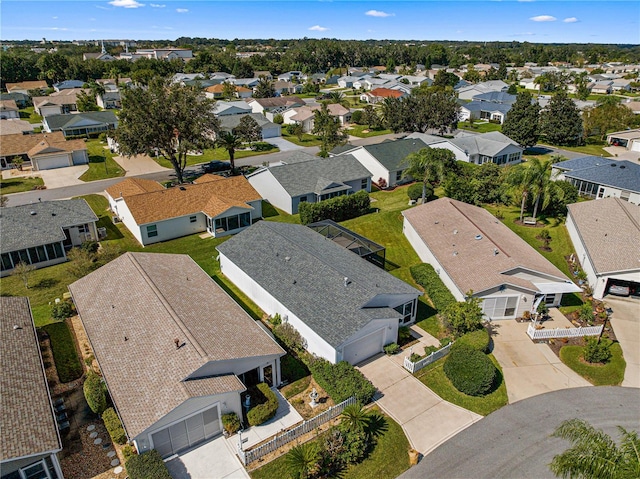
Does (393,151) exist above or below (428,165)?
below

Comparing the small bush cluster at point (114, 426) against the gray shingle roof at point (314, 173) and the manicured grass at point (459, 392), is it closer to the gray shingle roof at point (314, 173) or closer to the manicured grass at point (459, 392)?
the manicured grass at point (459, 392)

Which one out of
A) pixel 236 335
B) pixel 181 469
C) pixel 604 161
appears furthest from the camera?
pixel 604 161

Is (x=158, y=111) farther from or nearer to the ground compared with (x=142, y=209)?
farther from the ground

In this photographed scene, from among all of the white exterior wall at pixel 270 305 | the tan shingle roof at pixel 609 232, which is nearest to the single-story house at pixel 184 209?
the white exterior wall at pixel 270 305

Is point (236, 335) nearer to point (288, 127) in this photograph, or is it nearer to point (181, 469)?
point (181, 469)

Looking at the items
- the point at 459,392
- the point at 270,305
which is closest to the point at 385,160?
the point at 270,305

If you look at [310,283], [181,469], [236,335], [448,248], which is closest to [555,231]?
[448,248]

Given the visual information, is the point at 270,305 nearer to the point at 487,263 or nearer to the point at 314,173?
the point at 487,263
